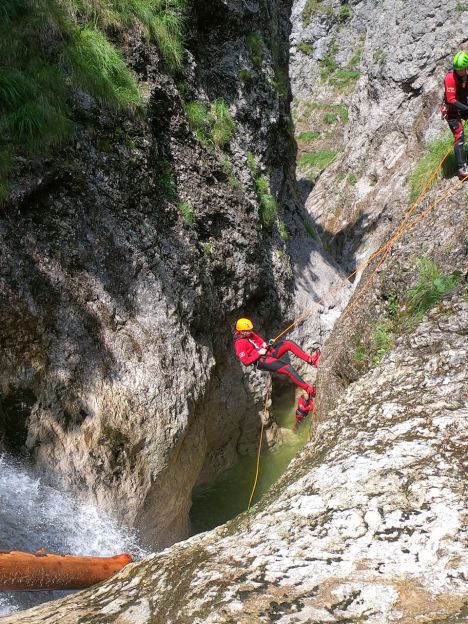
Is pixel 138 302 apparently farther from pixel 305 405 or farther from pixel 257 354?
pixel 305 405

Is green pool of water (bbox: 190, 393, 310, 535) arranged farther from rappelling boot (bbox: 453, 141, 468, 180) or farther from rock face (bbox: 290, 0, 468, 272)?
rock face (bbox: 290, 0, 468, 272)

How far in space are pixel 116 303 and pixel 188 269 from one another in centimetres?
159

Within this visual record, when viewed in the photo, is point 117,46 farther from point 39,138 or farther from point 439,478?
point 439,478

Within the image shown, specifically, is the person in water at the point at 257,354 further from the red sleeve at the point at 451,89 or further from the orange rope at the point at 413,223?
the red sleeve at the point at 451,89

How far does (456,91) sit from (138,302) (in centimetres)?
597

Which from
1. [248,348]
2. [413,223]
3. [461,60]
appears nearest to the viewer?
[461,60]

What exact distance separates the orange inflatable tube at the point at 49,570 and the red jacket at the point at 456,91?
7.82 meters

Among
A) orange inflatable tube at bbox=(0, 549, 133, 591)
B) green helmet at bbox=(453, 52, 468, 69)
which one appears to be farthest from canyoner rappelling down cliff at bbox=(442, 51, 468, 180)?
orange inflatable tube at bbox=(0, 549, 133, 591)

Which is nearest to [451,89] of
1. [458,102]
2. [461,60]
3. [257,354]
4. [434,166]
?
[458,102]

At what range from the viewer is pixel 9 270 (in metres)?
6.48

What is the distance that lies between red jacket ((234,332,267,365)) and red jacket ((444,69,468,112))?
16.6 feet

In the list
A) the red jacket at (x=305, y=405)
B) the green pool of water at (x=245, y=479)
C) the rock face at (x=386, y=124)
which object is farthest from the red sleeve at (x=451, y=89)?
the green pool of water at (x=245, y=479)

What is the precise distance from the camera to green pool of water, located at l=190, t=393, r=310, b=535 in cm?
1041

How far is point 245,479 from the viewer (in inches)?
432
